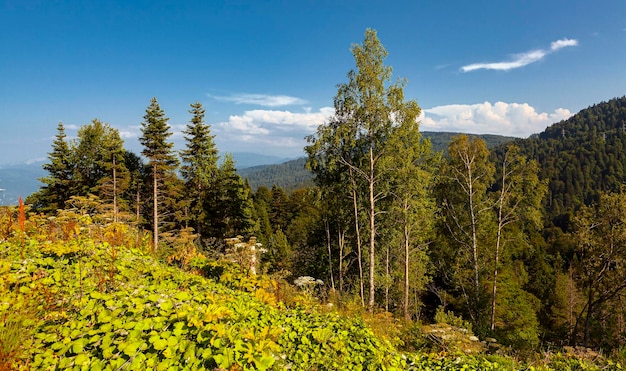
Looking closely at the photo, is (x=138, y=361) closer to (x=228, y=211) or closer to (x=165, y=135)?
(x=165, y=135)

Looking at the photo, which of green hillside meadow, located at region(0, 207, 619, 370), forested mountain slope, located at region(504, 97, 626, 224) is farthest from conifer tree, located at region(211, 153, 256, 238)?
forested mountain slope, located at region(504, 97, 626, 224)

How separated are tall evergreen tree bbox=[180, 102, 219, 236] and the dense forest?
123 mm

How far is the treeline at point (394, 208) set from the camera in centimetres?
1266

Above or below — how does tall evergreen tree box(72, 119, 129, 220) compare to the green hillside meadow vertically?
above

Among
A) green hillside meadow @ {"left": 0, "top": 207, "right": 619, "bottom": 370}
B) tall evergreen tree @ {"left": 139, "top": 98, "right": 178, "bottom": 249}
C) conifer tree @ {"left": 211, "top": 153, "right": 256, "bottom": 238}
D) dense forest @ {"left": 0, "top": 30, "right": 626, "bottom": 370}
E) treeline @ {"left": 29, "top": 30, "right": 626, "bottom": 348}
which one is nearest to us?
green hillside meadow @ {"left": 0, "top": 207, "right": 619, "bottom": 370}

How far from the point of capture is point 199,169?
80.2ft

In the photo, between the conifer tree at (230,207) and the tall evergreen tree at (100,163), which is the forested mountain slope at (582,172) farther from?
the tall evergreen tree at (100,163)

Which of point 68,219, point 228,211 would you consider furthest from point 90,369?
point 228,211

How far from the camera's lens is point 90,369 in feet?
7.81

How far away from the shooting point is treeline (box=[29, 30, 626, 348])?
12.7 m

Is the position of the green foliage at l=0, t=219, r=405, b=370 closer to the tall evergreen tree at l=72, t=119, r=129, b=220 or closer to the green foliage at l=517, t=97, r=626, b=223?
the tall evergreen tree at l=72, t=119, r=129, b=220

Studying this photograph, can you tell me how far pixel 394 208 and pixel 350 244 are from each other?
21.4ft

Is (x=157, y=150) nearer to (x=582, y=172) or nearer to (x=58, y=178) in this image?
(x=58, y=178)

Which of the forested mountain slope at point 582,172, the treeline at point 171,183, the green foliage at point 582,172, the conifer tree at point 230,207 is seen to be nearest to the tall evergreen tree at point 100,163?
the treeline at point 171,183
